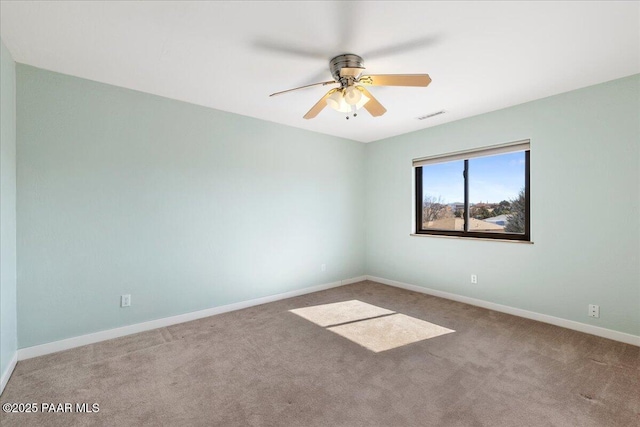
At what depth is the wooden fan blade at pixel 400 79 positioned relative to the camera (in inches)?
80.5

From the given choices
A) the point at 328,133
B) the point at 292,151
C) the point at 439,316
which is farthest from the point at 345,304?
the point at 328,133

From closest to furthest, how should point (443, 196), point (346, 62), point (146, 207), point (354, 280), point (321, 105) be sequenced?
point (346, 62)
point (321, 105)
point (146, 207)
point (443, 196)
point (354, 280)

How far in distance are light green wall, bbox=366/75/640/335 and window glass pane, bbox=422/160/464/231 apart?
345 mm

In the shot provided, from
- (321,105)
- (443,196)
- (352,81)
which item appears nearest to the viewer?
(352,81)

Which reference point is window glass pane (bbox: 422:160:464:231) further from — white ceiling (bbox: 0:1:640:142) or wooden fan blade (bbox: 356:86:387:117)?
wooden fan blade (bbox: 356:86:387:117)

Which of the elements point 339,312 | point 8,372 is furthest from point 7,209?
point 339,312

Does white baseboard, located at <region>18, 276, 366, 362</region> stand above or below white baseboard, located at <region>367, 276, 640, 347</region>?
below

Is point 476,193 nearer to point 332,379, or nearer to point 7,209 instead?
point 332,379

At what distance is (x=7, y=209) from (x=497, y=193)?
4.78 meters

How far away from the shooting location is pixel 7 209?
2127 mm

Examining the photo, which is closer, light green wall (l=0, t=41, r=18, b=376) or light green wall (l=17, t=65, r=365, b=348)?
light green wall (l=0, t=41, r=18, b=376)

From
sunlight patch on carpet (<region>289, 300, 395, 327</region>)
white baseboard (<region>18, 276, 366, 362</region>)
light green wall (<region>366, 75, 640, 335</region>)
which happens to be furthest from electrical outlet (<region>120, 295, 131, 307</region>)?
light green wall (<region>366, 75, 640, 335</region>)

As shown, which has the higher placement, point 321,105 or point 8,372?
point 321,105

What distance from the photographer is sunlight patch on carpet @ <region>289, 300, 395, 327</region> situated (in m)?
3.22
